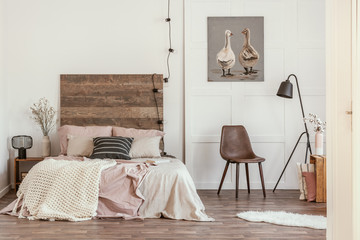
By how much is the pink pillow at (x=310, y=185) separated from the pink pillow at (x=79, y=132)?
2.55m

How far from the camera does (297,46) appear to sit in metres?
6.26

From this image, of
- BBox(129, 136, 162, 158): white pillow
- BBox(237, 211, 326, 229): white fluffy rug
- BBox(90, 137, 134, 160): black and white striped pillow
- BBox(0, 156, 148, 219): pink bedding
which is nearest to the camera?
BBox(237, 211, 326, 229): white fluffy rug

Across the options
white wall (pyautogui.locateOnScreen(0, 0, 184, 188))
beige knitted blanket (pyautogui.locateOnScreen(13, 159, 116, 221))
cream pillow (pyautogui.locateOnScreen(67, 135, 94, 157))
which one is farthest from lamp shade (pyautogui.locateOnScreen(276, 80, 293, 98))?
beige knitted blanket (pyautogui.locateOnScreen(13, 159, 116, 221))

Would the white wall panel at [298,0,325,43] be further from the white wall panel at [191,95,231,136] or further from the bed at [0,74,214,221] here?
the bed at [0,74,214,221]

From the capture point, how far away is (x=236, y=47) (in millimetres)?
6262

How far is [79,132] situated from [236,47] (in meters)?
2.41

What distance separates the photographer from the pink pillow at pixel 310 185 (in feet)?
17.9

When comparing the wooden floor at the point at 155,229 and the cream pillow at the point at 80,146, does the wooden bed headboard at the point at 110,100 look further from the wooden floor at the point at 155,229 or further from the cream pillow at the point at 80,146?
the wooden floor at the point at 155,229

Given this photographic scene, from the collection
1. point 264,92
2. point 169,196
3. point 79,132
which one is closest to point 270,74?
point 264,92

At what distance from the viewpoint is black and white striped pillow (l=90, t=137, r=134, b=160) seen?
5281 millimetres

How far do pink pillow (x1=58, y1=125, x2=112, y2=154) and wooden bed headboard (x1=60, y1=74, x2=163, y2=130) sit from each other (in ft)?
0.68

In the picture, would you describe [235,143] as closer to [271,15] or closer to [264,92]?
[264,92]

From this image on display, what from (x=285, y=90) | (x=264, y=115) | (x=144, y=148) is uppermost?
(x=285, y=90)

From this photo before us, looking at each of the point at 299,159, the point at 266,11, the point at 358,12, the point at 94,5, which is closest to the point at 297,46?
the point at 266,11
